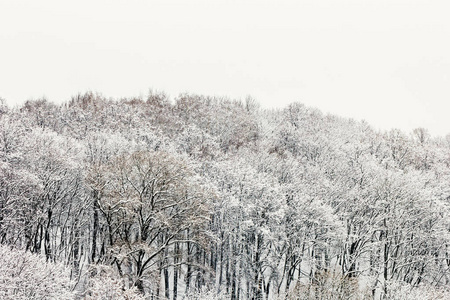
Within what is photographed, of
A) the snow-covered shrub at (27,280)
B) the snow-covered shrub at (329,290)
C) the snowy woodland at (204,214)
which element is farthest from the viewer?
the snowy woodland at (204,214)

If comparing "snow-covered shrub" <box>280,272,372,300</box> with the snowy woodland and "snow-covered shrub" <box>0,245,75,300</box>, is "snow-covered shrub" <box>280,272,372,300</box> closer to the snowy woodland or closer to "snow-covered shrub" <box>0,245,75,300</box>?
the snowy woodland

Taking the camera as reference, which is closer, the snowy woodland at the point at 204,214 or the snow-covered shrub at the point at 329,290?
the snow-covered shrub at the point at 329,290

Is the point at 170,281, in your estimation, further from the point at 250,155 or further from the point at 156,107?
the point at 156,107

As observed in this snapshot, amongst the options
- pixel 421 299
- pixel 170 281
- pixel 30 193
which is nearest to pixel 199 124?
pixel 170 281

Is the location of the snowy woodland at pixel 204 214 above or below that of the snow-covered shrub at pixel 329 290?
above

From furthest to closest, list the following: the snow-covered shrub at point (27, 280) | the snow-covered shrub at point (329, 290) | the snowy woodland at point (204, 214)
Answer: the snowy woodland at point (204, 214), the snow-covered shrub at point (329, 290), the snow-covered shrub at point (27, 280)

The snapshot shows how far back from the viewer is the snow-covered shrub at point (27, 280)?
583 inches

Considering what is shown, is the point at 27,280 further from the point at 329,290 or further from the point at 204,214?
the point at 329,290

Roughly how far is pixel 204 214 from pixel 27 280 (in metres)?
15.0

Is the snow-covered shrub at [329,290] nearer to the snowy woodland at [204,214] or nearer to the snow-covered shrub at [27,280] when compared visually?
the snowy woodland at [204,214]

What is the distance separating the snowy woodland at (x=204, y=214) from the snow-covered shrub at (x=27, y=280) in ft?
0.21

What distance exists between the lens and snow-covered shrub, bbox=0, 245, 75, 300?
14812mm

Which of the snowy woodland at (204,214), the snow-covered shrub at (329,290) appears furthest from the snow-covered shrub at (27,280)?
the snow-covered shrub at (329,290)

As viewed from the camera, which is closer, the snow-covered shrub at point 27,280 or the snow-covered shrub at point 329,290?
the snow-covered shrub at point 27,280
